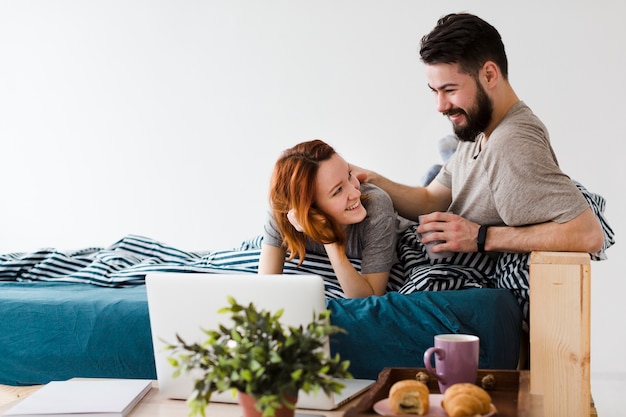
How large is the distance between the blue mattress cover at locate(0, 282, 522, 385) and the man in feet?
0.56

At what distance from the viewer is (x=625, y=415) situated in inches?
121

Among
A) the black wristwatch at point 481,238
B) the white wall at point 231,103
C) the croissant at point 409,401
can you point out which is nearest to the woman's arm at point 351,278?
the black wristwatch at point 481,238

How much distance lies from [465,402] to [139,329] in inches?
39.7

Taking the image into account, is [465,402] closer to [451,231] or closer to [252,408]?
[252,408]

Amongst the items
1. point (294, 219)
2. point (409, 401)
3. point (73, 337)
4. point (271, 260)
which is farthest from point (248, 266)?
point (409, 401)

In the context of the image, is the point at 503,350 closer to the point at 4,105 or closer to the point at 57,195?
the point at 57,195

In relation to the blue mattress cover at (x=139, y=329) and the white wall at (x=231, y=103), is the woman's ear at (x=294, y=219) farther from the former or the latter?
the white wall at (x=231, y=103)

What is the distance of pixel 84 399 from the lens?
1.46 metres

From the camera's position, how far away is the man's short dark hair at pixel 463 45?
200cm

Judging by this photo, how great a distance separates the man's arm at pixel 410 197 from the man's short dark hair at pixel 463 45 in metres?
0.41

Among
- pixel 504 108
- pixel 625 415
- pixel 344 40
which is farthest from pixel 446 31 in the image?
pixel 344 40

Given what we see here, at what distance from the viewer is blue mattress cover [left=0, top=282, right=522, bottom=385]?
67.8 inches

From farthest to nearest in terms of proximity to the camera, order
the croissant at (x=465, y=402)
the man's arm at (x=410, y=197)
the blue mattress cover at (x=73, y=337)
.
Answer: the man's arm at (x=410, y=197) < the blue mattress cover at (x=73, y=337) < the croissant at (x=465, y=402)

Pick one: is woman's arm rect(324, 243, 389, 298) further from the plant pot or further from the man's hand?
the plant pot
